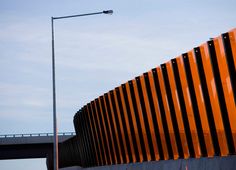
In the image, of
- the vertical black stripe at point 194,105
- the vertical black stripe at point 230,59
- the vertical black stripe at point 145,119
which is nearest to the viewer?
the vertical black stripe at point 230,59

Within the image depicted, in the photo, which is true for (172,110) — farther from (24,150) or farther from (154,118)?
(24,150)

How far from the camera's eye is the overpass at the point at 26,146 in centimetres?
12800

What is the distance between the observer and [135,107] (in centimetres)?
4328

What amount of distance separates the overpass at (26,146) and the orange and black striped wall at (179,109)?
77.6 m

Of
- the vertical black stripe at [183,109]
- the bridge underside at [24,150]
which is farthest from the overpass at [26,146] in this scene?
the vertical black stripe at [183,109]

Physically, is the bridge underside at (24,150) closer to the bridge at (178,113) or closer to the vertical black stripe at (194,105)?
the bridge at (178,113)

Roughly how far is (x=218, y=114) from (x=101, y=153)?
90.1 ft

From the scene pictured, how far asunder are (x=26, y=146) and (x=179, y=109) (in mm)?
99907

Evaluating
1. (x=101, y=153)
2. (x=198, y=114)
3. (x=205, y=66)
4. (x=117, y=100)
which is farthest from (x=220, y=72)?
(x=101, y=153)

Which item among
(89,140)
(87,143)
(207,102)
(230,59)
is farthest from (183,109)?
(87,143)

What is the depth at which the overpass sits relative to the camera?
12800 cm

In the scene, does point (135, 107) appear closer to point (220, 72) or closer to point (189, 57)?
point (189, 57)

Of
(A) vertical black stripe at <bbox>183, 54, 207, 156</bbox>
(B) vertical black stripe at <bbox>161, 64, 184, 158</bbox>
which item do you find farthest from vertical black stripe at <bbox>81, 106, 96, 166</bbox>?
(A) vertical black stripe at <bbox>183, 54, 207, 156</bbox>

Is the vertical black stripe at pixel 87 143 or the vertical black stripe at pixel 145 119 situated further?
the vertical black stripe at pixel 87 143
